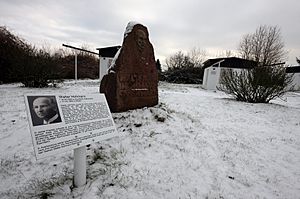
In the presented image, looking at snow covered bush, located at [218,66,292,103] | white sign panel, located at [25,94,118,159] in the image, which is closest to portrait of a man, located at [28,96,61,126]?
white sign panel, located at [25,94,118,159]

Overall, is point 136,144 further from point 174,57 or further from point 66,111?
point 174,57

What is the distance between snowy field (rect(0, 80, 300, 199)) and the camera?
7.48ft

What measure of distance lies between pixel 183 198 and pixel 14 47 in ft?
56.5

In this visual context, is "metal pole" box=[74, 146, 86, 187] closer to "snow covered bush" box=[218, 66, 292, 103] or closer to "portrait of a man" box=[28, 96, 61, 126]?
"portrait of a man" box=[28, 96, 61, 126]

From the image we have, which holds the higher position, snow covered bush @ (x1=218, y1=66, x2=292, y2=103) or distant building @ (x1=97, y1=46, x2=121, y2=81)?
distant building @ (x1=97, y1=46, x2=121, y2=81)

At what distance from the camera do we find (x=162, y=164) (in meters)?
2.91

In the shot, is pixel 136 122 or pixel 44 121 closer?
pixel 44 121

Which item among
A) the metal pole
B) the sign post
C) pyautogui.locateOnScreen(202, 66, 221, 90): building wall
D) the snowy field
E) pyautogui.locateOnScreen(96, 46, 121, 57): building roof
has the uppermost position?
pyautogui.locateOnScreen(96, 46, 121, 57): building roof

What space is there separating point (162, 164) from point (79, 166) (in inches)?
51.8

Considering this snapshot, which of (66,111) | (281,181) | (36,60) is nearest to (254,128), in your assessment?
(281,181)

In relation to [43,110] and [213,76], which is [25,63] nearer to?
[43,110]

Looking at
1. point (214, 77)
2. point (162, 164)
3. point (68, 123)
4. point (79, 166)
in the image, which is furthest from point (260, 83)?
point (68, 123)

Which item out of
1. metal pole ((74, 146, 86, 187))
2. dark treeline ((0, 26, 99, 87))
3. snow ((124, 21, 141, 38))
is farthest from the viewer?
dark treeline ((0, 26, 99, 87))

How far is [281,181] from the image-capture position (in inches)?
105
